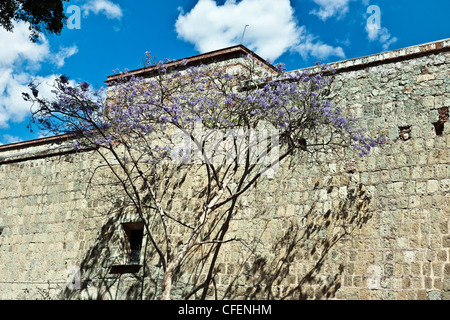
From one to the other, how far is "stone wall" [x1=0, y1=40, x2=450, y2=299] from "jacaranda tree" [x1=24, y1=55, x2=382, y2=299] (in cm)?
30

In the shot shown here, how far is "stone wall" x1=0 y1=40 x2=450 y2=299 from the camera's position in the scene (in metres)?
8.88

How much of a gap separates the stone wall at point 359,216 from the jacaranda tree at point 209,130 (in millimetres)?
298

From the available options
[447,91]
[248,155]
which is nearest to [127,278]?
[248,155]

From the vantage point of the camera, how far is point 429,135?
9219 millimetres

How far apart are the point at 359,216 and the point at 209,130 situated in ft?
10.9

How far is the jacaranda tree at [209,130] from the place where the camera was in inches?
400

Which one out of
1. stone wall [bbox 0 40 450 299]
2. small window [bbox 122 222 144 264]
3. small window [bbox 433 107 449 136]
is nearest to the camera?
stone wall [bbox 0 40 450 299]

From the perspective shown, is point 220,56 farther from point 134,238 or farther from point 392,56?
point 134,238

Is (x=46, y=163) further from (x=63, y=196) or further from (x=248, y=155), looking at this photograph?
(x=248, y=155)

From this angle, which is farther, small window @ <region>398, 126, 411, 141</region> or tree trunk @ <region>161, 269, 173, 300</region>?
tree trunk @ <region>161, 269, 173, 300</region>

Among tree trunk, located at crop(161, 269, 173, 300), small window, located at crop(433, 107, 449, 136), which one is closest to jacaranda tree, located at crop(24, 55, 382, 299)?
tree trunk, located at crop(161, 269, 173, 300)

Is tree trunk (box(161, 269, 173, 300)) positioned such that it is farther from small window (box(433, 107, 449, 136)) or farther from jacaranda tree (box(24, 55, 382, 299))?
small window (box(433, 107, 449, 136))

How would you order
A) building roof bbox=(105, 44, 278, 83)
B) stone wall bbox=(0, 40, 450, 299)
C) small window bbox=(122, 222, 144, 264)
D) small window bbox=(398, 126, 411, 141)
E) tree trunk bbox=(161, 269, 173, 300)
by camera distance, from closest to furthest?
stone wall bbox=(0, 40, 450, 299), small window bbox=(398, 126, 411, 141), tree trunk bbox=(161, 269, 173, 300), building roof bbox=(105, 44, 278, 83), small window bbox=(122, 222, 144, 264)

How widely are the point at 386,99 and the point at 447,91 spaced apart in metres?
0.97
